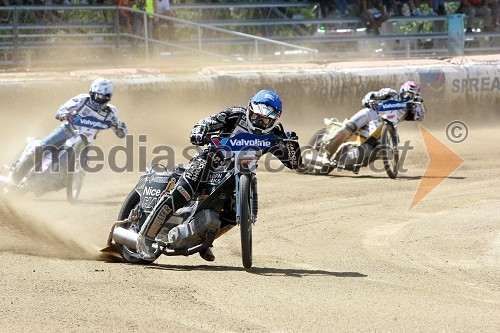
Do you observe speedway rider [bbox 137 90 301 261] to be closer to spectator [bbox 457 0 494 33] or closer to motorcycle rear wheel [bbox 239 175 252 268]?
motorcycle rear wheel [bbox 239 175 252 268]

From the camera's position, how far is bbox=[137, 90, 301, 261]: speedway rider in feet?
28.3

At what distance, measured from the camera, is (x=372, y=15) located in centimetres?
2678

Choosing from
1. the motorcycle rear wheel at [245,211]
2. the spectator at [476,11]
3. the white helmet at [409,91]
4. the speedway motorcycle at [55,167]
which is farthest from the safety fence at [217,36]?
the motorcycle rear wheel at [245,211]

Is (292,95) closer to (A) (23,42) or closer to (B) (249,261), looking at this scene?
(A) (23,42)

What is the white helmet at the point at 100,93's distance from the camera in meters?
14.4

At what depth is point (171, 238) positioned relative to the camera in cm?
884

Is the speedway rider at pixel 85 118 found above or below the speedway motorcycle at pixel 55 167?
above

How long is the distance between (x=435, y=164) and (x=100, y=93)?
8.90 meters

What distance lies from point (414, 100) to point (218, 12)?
381 inches

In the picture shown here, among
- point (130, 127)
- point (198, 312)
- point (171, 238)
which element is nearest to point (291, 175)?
point (130, 127)

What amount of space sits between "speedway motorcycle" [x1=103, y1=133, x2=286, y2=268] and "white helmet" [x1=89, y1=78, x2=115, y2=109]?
17.6 feet

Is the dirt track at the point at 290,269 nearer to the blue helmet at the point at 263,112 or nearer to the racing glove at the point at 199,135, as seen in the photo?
the racing glove at the point at 199,135

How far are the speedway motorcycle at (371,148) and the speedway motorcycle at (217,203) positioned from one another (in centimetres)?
880

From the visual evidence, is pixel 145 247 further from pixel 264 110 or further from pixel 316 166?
pixel 316 166
